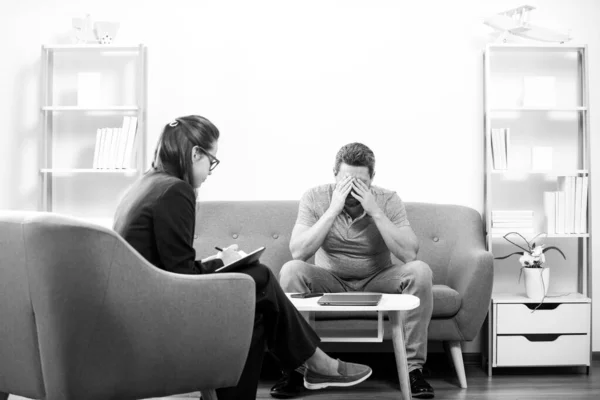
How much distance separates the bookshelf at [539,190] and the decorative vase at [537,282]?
1.8 inches

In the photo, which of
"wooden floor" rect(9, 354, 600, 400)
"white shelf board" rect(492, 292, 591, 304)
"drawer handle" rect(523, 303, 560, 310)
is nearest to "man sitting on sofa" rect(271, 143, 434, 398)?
"wooden floor" rect(9, 354, 600, 400)

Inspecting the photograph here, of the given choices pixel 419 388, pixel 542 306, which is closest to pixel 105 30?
pixel 419 388

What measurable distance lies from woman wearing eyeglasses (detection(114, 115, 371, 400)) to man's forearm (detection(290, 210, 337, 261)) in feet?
2.66

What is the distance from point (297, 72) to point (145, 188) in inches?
84.1

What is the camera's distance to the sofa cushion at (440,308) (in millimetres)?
3248

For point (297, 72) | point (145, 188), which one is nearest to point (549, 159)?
point (297, 72)

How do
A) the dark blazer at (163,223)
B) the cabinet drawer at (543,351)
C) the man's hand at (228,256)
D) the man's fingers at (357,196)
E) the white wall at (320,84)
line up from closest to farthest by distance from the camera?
1. the dark blazer at (163,223)
2. the man's hand at (228,256)
3. the man's fingers at (357,196)
4. the cabinet drawer at (543,351)
5. the white wall at (320,84)

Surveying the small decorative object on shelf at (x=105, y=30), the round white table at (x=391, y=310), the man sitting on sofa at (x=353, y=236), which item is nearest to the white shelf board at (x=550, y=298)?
the man sitting on sofa at (x=353, y=236)

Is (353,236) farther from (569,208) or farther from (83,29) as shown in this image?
(83,29)

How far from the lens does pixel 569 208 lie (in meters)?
3.75

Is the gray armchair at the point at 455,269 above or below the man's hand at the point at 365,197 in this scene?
below

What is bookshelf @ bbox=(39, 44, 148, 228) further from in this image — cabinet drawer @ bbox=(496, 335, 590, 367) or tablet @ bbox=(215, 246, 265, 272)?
cabinet drawer @ bbox=(496, 335, 590, 367)

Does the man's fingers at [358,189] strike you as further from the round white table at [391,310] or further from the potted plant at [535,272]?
the potted plant at [535,272]

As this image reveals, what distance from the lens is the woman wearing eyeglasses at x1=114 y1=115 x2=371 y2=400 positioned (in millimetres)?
2047
